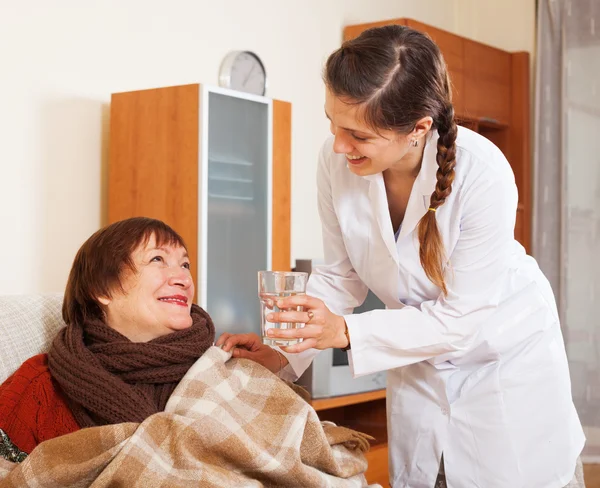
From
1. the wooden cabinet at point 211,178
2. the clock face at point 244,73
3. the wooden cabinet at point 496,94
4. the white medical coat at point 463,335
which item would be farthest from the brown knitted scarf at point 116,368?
the wooden cabinet at point 496,94

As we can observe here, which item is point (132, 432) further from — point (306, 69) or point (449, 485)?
point (306, 69)

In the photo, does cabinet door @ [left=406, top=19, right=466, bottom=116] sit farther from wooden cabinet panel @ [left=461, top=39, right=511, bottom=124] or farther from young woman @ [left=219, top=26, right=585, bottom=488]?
young woman @ [left=219, top=26, right=585, bottom=488]

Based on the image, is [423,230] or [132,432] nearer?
[132,432]

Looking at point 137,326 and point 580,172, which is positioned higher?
point 580,172

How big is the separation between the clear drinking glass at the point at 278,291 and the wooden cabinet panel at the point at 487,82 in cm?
334

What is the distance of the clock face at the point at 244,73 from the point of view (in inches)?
138

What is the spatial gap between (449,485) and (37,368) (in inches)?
33.4

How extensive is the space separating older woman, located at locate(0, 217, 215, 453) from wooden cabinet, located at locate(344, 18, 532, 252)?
3.09 meters

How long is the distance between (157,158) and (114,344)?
1.36m

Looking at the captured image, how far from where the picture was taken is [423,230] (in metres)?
1.63

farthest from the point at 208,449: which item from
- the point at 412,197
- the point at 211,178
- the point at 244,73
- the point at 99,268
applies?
the point at 244,73

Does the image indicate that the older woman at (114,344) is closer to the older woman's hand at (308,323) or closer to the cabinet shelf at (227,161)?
the older woman's hand at (308,323)

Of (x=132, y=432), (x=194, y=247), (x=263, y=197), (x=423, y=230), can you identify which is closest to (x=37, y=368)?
(x=132, y=432)

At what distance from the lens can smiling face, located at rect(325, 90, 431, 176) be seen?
4.82 ft
